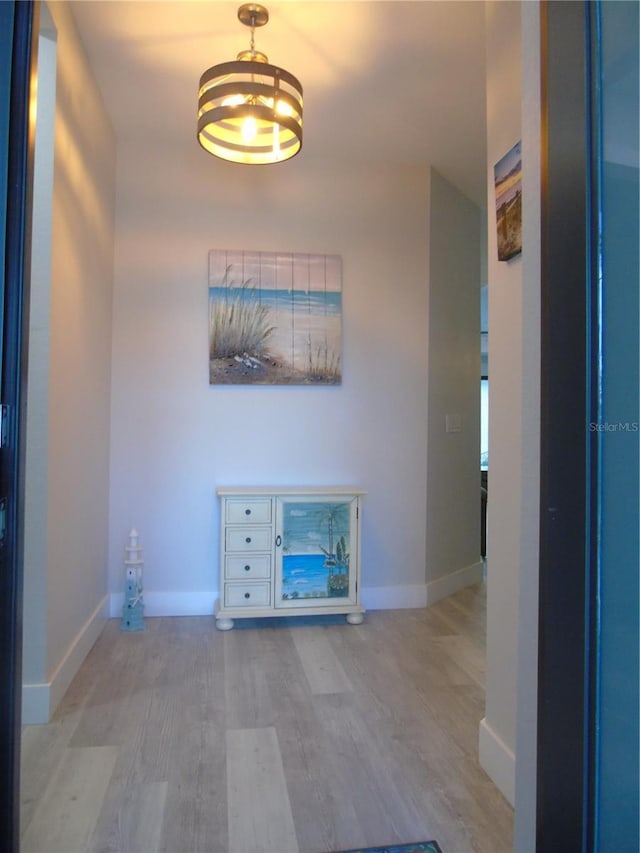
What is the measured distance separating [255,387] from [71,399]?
3.82 feet

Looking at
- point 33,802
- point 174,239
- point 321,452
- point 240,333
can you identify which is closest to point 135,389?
point 240,333

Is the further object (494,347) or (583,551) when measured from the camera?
(494,347)

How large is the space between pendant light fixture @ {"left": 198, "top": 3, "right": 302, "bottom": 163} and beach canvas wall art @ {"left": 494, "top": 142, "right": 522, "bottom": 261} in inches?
32.0

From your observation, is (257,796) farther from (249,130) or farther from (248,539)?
(249,130)

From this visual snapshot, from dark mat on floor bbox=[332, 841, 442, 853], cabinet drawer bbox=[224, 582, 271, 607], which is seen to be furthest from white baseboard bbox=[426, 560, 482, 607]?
dark mat on floor bbox=[332, 841, 442, 853]

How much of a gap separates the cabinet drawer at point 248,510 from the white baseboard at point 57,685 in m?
0.83

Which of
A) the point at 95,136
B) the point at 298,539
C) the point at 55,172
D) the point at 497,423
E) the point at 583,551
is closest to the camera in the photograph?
the point at 583,551

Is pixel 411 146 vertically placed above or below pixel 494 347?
above

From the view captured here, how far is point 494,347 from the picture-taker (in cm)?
180

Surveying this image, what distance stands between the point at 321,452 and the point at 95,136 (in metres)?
2.02

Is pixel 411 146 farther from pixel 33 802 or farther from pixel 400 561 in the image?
pixel 33 802

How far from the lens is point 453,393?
378 cm

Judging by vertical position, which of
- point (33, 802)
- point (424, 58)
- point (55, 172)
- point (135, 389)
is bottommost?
point (33, 802)

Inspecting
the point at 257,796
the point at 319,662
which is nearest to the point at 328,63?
the point at 319,662
